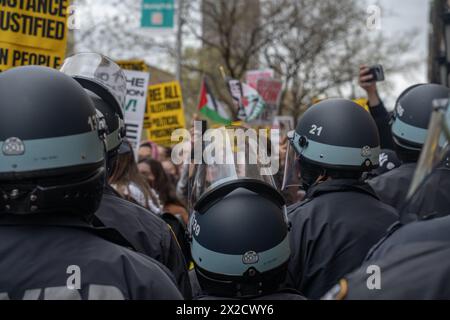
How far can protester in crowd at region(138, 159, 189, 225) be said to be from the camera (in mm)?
6988

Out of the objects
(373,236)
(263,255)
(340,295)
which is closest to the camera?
(340,295)

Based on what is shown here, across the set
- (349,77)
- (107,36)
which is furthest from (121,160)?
(349,77)

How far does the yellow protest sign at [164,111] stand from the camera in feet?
35.8

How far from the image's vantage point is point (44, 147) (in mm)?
2234

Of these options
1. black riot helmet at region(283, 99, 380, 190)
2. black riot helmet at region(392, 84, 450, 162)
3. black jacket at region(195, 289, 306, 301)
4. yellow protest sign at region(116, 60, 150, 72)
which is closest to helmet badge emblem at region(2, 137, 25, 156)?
black jacket at region(195, 289, 306, 301)

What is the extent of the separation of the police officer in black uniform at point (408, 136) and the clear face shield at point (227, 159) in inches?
59.4

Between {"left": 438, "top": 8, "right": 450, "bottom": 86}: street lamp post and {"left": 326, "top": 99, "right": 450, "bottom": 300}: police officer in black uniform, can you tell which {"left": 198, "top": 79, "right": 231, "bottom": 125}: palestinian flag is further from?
{"left": 326, "top": 99, "right": 450, "bottom": 300}: police officer in black uniform

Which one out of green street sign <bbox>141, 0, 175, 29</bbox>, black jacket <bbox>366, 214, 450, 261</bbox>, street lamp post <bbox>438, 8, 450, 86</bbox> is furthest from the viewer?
green street sign <bbox>141, 0, 175, 29</bbox>

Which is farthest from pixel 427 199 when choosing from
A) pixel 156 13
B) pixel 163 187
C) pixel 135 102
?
pixel 156 13

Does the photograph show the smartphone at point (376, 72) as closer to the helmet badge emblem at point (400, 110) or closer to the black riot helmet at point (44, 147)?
the helmet badge emblem at point (400, 110)

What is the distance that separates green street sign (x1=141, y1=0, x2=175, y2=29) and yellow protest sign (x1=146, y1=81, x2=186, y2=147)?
5734 millimetres

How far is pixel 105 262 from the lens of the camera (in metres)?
2.16
